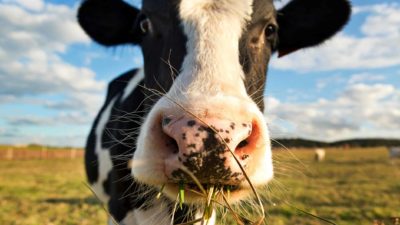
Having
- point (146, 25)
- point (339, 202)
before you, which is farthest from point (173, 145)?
point (339, 202)

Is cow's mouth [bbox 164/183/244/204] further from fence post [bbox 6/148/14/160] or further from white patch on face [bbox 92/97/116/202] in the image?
fence post [bbox 6/148/14/160]

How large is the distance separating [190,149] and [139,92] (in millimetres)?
2510

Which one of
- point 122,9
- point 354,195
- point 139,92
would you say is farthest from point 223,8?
point 354,195

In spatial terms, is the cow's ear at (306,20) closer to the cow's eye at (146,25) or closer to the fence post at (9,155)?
the cow's eye at (146,25)

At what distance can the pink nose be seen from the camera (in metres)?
1.98

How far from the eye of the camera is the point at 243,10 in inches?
124

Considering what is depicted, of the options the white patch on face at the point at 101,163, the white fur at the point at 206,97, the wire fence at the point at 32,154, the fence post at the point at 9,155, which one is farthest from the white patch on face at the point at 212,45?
the fence post at the point at 9,155

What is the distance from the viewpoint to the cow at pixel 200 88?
6.72 feet

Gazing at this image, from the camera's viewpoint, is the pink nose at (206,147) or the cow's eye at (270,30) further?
the cow's eye at (270,30)

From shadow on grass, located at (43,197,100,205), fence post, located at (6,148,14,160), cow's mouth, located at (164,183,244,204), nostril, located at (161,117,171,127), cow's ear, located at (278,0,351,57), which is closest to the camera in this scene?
nostril, located at (161,117,171,127)

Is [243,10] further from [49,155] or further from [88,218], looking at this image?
[49,155]

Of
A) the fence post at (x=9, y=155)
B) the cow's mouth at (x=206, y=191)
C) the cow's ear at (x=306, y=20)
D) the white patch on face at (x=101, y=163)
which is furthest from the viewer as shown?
the fence post at (x=9, y=155)

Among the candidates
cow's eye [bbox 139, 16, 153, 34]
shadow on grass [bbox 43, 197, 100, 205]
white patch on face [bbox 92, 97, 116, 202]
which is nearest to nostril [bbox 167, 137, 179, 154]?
cow's eye [bbox 139, 16, 153, 34]

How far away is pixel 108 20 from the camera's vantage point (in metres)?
4.72
